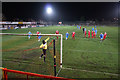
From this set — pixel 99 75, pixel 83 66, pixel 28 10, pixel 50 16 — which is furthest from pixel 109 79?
pixel 50 16

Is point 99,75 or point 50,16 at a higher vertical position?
point 50,16

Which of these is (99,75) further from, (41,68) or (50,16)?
(50,16)

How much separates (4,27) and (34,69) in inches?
1377

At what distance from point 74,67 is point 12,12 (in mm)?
44835

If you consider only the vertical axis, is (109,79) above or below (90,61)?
below

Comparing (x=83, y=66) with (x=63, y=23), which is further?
(x=63, y=23)

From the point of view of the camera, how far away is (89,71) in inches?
254

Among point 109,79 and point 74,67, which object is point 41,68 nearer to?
point 74,67

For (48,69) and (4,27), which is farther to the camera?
(4,27)

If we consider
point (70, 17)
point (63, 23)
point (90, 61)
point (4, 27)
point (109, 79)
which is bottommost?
point (109, 79)

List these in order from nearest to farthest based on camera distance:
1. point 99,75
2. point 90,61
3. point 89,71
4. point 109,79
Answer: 1. point 109,79
2. point 99,75
3. point 89,71
4. point 90,61

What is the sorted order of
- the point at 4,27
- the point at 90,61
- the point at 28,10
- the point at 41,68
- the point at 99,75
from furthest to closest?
the point at 28,10 → the point at 4,27 → the point at 90,61 → the point at 41,68 → the point at 99,75

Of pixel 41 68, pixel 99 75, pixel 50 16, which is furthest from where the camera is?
pixel 50 16

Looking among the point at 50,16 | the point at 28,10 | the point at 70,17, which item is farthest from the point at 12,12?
the point at 70,17
